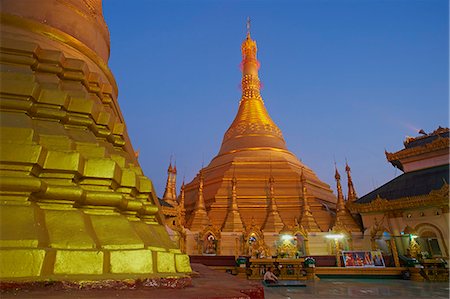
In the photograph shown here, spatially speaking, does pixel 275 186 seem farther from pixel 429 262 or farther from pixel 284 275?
pixel 429 262

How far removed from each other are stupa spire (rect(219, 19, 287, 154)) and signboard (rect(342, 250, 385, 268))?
9.88 metres

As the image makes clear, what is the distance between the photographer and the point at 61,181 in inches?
82.6

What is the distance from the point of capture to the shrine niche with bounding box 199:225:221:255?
1370cm

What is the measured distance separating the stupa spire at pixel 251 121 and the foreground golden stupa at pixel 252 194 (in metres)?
0.07

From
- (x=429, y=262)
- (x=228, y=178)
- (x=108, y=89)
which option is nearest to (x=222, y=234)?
(x=228, y=178)

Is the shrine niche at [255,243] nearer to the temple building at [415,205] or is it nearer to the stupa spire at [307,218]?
the stupa spire at [307,218]

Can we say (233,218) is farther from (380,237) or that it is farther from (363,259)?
(380,237)

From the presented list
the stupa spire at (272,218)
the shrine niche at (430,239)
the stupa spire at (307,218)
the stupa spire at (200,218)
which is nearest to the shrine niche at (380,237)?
the shrine niche at (430,239)

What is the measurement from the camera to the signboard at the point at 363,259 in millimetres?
10797

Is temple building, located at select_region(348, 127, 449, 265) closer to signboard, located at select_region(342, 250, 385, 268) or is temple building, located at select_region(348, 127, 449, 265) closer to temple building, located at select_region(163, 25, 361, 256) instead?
signboard, located at select_region(342, 250, 385, 268)

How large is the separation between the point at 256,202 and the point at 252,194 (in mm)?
551

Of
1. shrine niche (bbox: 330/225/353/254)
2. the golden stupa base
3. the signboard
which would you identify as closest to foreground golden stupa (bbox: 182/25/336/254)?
shrine niche (bbox: 330/225/353/254)

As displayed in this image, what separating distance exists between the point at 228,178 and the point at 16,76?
592 inches

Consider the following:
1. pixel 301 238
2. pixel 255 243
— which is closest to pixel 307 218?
pixel 301 238
